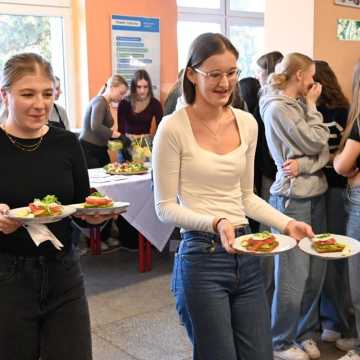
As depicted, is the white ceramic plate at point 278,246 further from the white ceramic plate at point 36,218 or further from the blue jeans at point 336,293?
the blue jeans at point 336,293

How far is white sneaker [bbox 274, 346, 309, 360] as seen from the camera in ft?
9.06

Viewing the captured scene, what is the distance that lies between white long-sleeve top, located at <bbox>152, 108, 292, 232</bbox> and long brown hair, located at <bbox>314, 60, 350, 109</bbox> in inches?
48.3

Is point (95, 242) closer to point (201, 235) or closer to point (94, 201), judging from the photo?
point (94, 201)

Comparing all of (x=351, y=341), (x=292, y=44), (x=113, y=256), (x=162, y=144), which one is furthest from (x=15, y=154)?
(x=113, y=256)

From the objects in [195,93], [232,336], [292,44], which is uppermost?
[292,44]

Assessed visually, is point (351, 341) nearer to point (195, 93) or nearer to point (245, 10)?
point (195, 93)

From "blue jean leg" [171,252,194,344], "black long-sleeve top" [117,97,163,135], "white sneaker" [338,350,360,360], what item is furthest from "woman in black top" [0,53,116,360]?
"black long-sleeve top" [117,97,163,135]

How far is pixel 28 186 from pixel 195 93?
575 millimetres

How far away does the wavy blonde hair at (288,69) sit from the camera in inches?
104

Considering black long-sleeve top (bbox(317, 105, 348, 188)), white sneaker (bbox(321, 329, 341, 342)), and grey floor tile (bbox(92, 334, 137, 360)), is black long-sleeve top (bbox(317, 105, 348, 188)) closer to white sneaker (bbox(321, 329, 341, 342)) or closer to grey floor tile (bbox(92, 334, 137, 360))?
white sneaker (bbox(321, 329, 341, 342))

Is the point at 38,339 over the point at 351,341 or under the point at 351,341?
over

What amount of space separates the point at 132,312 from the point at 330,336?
1189 millimetres

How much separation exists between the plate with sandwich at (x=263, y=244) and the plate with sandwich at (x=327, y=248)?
0.06 m

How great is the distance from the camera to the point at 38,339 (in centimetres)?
165
